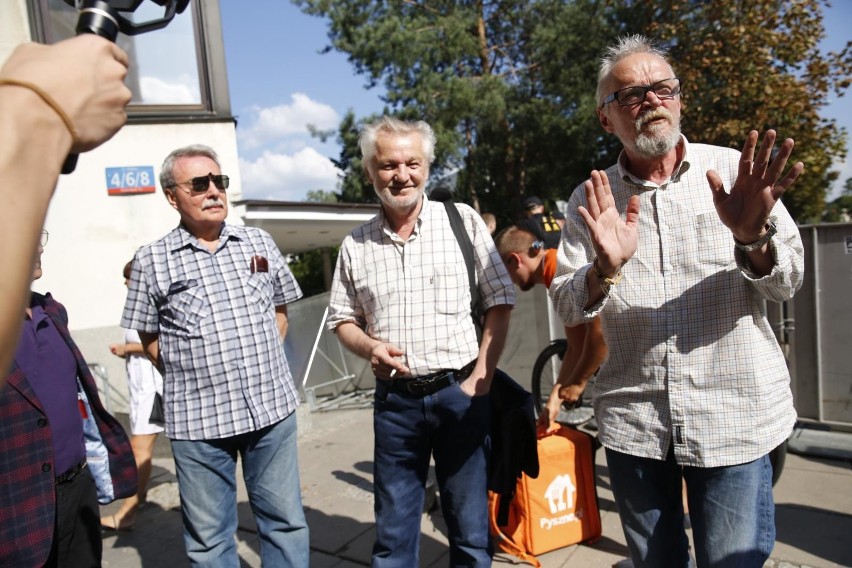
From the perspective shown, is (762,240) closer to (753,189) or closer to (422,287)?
(753,189)

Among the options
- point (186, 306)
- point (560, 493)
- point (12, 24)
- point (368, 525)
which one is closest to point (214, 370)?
point (186, 306)

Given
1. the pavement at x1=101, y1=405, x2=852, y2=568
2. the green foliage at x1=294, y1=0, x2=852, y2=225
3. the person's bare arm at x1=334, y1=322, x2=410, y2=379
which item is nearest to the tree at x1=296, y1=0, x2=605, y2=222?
the green foliage at x1=294, y1=0, x2=852, y2=225

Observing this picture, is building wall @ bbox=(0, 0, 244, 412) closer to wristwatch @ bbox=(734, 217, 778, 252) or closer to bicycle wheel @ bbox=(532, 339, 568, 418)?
bicycle wheel @ bbox=(532, 339, 568, 418)

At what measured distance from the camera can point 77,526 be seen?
2.33 m

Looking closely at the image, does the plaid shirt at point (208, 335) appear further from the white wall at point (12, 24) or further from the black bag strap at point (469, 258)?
the white wall at point (12, 24)

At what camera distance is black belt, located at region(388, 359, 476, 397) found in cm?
242


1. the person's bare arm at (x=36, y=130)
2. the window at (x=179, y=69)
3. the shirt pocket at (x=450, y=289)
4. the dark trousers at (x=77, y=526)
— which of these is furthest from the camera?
the window at (x=179, y=69)

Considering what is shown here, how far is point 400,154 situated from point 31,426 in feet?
5.60

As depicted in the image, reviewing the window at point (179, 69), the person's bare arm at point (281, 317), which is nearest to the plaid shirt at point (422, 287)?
the person's bare arm at point (281, 317)

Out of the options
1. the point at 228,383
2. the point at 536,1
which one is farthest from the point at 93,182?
the point at 536,1

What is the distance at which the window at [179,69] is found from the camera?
21.4ft

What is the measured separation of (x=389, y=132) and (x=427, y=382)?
3.48 ft

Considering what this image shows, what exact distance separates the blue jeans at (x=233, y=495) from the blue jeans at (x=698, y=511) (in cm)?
149

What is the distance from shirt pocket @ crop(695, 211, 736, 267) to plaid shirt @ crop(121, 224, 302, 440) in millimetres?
1891
